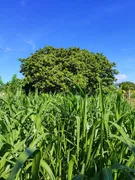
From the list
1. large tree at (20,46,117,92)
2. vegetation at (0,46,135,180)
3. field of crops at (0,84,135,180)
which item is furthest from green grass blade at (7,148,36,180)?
large tree at (20,46,117,92)

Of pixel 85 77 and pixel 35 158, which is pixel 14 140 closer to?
pixel 35 158

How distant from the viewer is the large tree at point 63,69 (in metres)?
15.3

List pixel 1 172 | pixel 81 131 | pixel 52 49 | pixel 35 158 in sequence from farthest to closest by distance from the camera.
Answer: pixel 52 49, pixel 81 131, pixel 1 172, pixel 35 158

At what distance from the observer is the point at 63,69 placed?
53.0 feet

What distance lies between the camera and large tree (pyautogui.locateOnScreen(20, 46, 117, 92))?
15.3 m

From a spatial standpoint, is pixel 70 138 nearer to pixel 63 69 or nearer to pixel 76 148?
pixel 76 148

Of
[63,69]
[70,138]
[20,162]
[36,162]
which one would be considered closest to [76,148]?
[70,138]

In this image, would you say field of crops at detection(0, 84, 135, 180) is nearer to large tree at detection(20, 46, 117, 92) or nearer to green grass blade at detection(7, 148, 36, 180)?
green grass blade at detection(7, 148, 36, 180)

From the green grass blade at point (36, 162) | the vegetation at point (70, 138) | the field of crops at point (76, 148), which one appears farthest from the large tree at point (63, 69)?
the green grass blade at point (36, 162)

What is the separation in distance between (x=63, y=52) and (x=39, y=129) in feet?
51.1

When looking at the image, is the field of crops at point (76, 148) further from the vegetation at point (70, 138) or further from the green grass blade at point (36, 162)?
the green grass blade at point (36, 162)

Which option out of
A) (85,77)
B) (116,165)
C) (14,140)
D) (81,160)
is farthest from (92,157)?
(85,77)

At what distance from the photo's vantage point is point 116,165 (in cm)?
85

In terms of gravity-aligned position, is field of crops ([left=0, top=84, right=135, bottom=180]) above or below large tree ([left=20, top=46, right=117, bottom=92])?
below
